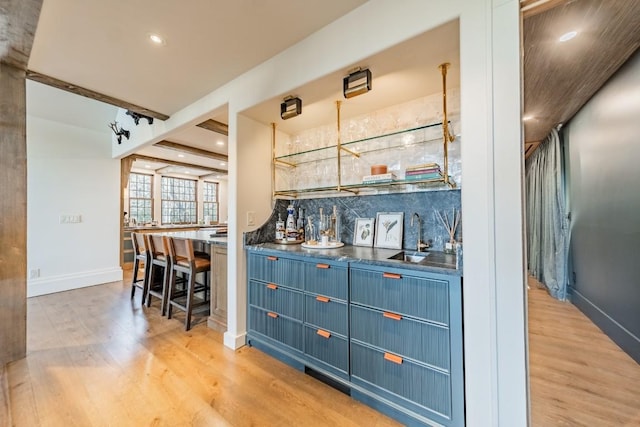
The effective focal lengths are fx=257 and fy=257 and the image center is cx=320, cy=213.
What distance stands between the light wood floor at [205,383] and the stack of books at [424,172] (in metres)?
1.49

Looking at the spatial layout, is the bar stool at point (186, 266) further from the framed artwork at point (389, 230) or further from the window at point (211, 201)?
the window at point (211, 201)

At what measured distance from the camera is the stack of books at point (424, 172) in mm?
1711

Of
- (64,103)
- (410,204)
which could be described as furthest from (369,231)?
(64,103)

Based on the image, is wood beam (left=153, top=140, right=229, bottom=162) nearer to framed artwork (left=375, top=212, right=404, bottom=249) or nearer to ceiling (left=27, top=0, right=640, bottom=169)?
ceiling (left=27, top=0, right=640, bottom=169)

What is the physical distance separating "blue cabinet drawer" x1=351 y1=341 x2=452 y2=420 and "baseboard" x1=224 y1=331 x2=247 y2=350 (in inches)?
43.7

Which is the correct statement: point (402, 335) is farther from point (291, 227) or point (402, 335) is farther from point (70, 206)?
point (70, 206)

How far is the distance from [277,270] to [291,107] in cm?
130

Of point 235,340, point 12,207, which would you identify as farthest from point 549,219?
point 12,207

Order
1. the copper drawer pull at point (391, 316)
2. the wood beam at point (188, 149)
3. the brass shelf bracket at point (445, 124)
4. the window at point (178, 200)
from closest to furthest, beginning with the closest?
the copper drawer pull at point (391, 316) → the brass shelf bracket at point (445, 124) → the wood beam at point (188, 149) → the window at point (178, 200)

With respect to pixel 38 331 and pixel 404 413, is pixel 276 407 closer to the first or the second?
pixel 404 413

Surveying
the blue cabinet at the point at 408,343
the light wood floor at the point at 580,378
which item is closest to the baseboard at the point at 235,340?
the blue cabinet at the point at 408,343

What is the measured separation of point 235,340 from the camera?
2230 millimetres

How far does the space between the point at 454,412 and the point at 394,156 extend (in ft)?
5.55

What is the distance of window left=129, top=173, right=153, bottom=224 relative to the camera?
731cm
